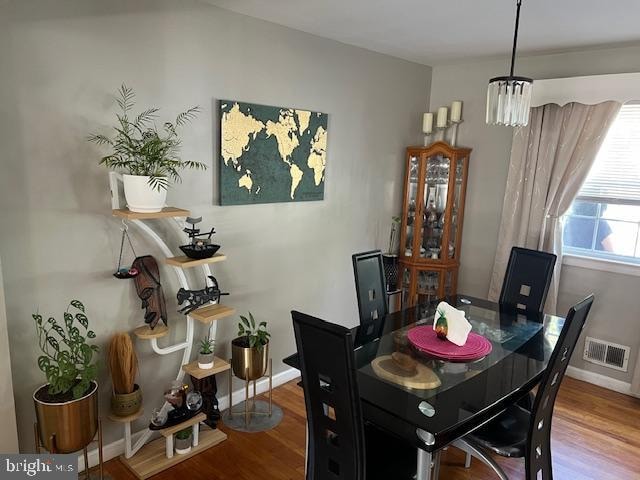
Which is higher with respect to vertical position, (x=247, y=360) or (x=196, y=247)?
Result: (x=196, y=247)

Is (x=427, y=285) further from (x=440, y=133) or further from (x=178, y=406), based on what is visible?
(x=178, y=406)

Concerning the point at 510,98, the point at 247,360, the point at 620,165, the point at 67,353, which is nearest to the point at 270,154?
the point at 247,360

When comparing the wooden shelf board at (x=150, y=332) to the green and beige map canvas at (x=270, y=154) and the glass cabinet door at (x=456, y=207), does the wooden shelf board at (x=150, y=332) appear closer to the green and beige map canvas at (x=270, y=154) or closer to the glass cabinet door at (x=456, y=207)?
the green and beige map canvas at (x=270, y=154)

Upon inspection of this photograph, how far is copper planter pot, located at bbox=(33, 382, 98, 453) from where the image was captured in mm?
2082

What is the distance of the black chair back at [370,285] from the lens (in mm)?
2781

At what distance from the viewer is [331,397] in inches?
67.6

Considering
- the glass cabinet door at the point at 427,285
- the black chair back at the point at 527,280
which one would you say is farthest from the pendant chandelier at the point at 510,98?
the glass cabinet door at the point at 427,285

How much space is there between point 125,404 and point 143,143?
4.36 ft

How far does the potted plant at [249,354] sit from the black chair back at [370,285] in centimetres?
63

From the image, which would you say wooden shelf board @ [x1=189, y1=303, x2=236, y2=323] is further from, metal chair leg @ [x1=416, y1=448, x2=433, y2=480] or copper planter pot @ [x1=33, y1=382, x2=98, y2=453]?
metal chair leg @ [x1=416, y1=448, x2=433, y2=480]

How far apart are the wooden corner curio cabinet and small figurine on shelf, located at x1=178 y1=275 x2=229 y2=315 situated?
6.66 ft

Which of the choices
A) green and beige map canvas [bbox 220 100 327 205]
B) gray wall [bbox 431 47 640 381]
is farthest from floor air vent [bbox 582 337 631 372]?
green and beige map canvas [bbox 220 100 327 205]

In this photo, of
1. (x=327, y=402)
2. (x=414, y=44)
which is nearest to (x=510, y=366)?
(x=327, y=402)

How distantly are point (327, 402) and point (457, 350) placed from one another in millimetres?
807
